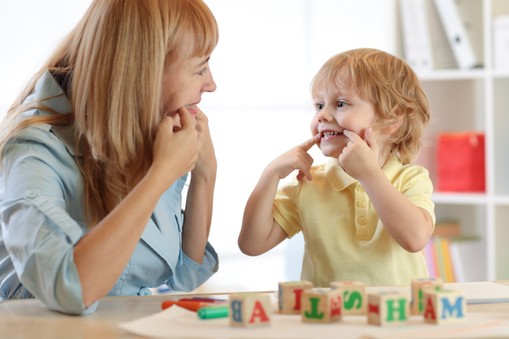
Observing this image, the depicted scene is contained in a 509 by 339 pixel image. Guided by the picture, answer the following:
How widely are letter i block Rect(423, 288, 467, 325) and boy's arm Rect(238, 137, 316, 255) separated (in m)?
0.59

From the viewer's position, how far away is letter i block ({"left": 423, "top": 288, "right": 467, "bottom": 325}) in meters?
1.07

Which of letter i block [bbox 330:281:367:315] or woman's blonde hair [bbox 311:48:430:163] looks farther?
woman's blonde hair [bbox 311:48:430:163]

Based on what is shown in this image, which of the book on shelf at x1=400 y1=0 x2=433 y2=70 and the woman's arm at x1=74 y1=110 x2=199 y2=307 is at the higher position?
the book on shelf at x1=400 y1=0 x2=433 y2=70

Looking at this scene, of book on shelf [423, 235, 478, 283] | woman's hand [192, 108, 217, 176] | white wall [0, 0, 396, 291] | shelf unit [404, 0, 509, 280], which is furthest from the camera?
white wall [0, 0, 396, 291]

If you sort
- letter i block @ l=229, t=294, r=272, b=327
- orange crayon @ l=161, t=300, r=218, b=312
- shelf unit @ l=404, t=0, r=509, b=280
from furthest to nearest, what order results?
shelf unit @ l=404, t=0, r=509, b=280 → orange crayon @ l=161, t=300, r=218, b=312 → letter i block @ l=229, t=294, r=272, b=327

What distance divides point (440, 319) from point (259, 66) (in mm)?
2742

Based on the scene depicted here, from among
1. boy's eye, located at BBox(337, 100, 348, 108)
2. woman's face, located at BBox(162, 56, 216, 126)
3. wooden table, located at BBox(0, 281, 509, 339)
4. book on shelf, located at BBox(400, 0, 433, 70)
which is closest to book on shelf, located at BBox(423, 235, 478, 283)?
book on shelf, located at BBox(400, 0, 433, 70)

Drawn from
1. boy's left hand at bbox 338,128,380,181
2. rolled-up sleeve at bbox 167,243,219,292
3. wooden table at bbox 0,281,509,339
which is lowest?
rolled-up sleeve at bbox 167,243,219,292

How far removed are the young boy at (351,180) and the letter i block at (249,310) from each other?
0.52 metres

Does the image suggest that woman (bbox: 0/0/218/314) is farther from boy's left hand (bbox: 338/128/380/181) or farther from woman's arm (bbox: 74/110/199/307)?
boy's left hand (bbox: 338/128/380/181)

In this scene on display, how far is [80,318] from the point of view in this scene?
1.19 m

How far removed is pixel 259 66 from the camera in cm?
374

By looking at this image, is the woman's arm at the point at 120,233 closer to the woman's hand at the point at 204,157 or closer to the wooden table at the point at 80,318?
the wooden table at the point at 80,318

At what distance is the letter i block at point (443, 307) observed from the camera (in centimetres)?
107
